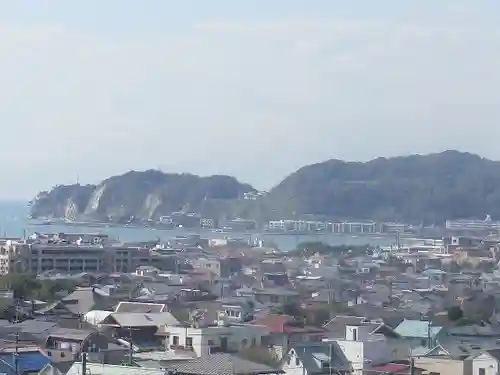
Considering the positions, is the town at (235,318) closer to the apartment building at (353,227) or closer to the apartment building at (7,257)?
the apartment building at (7,257)

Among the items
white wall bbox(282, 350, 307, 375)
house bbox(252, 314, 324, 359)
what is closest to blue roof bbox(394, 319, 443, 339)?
house bbox(252, 314, 324, 359)

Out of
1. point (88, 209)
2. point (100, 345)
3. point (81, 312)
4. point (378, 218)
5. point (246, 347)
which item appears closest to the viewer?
point (100, 345)

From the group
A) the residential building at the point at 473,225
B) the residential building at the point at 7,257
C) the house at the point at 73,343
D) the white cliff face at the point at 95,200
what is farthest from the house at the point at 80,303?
the white cliff face at the point at 95,200

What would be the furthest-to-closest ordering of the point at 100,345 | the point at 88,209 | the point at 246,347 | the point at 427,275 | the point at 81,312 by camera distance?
the point at 88,209
the point at 427,275
the point at 81,312
the point at 246,347
the point at 100,345

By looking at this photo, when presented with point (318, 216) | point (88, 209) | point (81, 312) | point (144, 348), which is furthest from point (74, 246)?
point (88, 209)

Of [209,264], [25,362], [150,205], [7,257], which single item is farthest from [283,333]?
[150,205]

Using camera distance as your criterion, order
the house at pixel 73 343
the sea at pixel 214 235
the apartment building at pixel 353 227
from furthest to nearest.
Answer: the apartment building at pixel 353 227
the sea at pixel 214 235
the house at pixel 73 343

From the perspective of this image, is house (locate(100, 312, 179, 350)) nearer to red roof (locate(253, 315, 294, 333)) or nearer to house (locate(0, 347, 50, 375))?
red roof (locate(253, 315, 294, 333))

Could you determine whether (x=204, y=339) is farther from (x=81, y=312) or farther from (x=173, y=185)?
(x=173, y=185)
